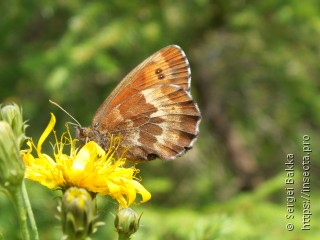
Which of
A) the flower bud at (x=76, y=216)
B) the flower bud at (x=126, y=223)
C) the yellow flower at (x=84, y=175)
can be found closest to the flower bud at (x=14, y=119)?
the yellow flower at (x=84, y=175)

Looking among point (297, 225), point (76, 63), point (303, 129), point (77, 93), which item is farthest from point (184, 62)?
point (303, 129)

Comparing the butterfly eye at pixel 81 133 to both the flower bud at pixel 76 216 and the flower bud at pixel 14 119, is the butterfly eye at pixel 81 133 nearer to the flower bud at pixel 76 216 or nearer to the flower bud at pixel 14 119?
the flower bud at pixel 14 119

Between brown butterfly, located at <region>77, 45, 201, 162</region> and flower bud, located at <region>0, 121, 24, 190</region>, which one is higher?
Answer: brown butterfly, located at <region>77, 45, 201, 162</region>

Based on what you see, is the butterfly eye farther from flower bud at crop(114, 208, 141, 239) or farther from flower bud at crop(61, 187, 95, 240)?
flower bud at crop(61, 187, 95, 240)

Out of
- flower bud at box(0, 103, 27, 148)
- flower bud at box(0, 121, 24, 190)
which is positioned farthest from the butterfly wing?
flower bud at box(0, 121, 24, 190)

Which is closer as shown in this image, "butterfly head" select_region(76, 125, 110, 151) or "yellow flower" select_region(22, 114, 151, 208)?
"yellow flower" select_region(22, 114, 151, 208)

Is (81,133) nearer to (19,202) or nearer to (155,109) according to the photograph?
(155,109)

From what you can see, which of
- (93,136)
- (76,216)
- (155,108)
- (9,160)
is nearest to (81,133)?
(93,136)
